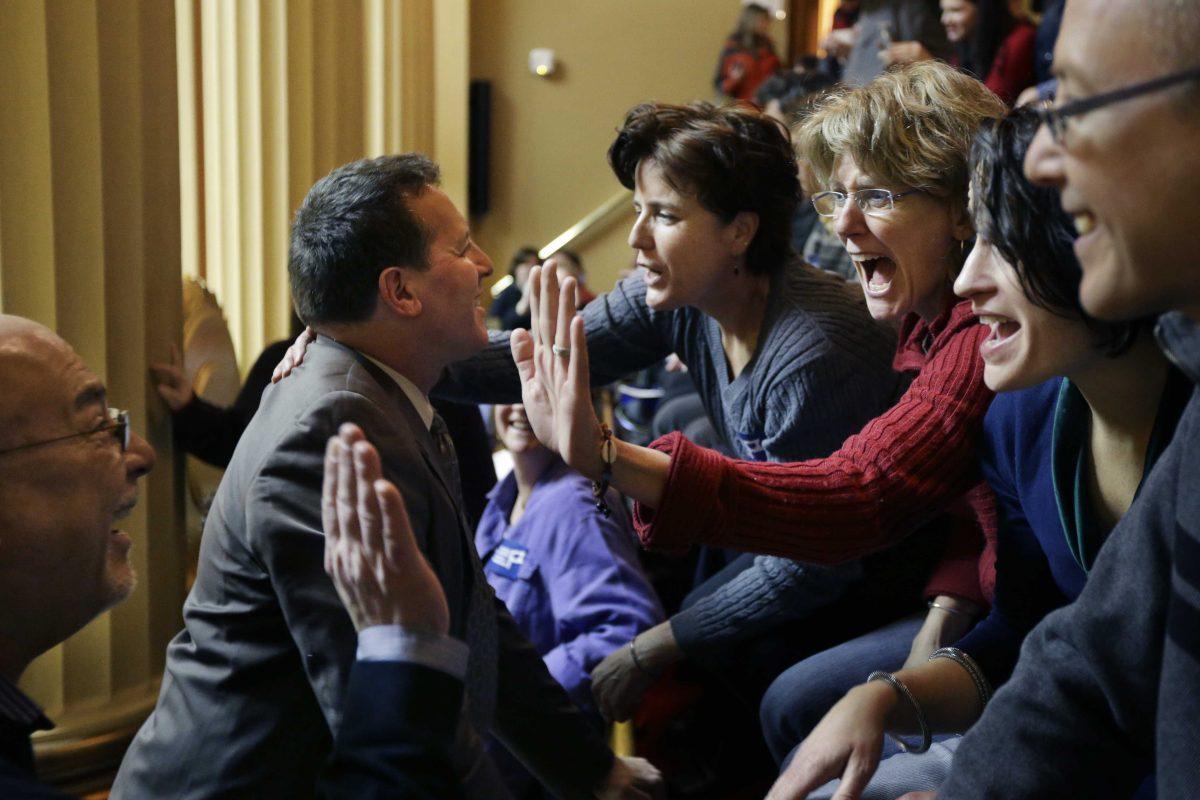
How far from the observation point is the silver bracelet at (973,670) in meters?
1.68

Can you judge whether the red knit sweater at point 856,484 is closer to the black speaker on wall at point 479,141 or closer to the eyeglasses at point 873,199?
the eyeglasses at point 873,199

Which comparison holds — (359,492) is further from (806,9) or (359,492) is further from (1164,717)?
(806,9)

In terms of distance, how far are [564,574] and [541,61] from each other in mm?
7003

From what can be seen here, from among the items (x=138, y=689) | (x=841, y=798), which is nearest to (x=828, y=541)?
(x=841, y=798)

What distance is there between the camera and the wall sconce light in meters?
8.89

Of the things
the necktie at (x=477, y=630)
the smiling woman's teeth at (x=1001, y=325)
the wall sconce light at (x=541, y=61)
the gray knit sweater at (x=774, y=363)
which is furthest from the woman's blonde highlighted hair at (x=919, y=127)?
the wall sconce light at (x=541, y=61)

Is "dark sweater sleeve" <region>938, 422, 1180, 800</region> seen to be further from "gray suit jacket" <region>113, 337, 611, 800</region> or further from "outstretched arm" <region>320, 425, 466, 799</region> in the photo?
"gray suit jacket" <region>113, 337, 611, 800</region>

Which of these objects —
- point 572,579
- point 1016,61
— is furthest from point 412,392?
point 1016,61

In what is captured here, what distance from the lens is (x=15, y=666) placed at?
1.36m

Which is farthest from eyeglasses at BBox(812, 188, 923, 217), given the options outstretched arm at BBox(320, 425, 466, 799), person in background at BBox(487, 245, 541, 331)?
person in background at BBox(487, 245, 541, 331)

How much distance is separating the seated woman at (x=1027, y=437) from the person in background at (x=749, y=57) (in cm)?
675

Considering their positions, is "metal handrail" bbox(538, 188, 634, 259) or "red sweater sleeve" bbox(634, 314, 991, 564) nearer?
"red sweater sleeve" bbox(634, 314, 991, 564)

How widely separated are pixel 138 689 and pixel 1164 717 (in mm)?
2027

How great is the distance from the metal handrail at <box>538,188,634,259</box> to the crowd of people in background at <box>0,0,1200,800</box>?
636 cm
